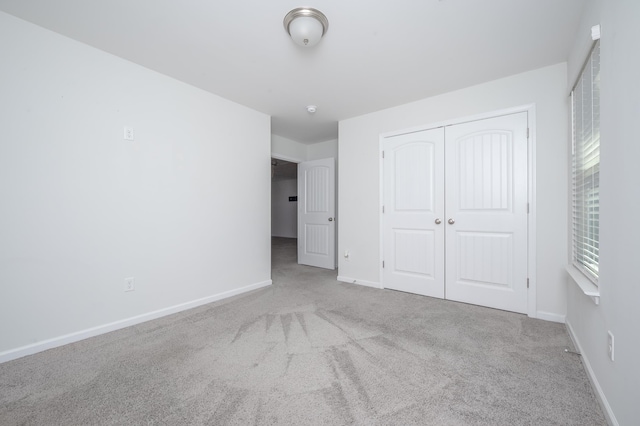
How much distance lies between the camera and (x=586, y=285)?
1.64 metres

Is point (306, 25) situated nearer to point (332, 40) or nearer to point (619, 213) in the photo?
point (332, 40)

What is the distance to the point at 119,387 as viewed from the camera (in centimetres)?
154

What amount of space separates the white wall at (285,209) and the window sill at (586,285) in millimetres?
8433

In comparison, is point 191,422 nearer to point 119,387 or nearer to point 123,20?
point 119,387

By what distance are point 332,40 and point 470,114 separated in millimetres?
1791

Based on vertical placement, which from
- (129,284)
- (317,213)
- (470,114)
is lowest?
(129,284)

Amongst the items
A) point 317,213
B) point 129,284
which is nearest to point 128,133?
point 129,284

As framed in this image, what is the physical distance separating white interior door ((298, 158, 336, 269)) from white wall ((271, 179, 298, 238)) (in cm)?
487

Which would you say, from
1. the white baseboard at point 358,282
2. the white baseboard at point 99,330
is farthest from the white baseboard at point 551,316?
the white baseboard at point 99,330

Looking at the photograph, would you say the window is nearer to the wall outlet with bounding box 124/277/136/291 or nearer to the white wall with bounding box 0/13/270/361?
the white wall with bounding box 0/13/270/361

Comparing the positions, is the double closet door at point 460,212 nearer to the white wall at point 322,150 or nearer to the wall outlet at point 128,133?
the white wall at point 322,150

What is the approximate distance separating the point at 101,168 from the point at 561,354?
3897 millimetres

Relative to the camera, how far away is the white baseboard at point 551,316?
2400mm

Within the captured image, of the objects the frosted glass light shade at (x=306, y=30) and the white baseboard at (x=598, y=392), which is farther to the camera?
the frosted glass light shade at (x=306, y=30)
